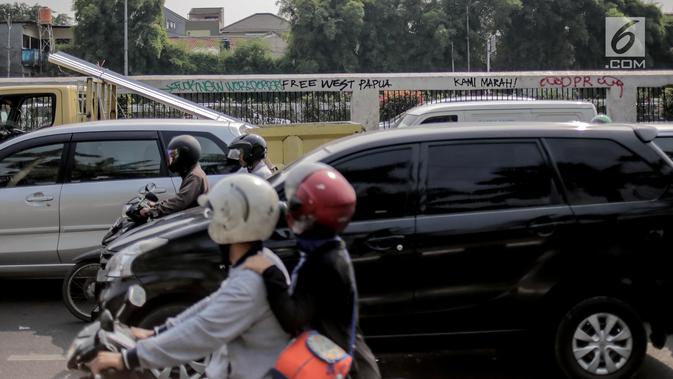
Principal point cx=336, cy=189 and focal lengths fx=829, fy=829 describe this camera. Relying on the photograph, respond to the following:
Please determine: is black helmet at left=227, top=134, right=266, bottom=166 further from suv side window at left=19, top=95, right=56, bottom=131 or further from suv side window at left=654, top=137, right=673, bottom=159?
suv side window at left=654, top=137, right=673, bottom=159

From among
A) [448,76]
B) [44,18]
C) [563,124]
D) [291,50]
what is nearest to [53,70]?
[291,50]

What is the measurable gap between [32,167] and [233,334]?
5732mm

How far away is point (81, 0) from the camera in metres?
59.3

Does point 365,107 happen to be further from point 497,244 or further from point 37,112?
point 497,244

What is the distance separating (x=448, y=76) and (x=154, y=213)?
39.3ft

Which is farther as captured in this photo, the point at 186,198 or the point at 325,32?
the point at 325,32

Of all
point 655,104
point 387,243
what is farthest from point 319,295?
point 655,104

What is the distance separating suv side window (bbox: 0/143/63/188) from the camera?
25.7 feet

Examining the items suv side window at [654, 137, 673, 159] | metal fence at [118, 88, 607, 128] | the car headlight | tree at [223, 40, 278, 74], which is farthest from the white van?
tree at [223, 40, 278, 74]

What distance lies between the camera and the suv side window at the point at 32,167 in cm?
783

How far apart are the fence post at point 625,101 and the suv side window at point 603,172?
1298cm

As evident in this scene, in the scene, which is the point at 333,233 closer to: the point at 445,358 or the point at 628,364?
the point at 628,364

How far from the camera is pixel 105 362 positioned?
2676 millimetres

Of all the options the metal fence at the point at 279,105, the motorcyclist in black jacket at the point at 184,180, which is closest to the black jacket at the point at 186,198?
the motorcyclist in black jacket at the point at 184,180
